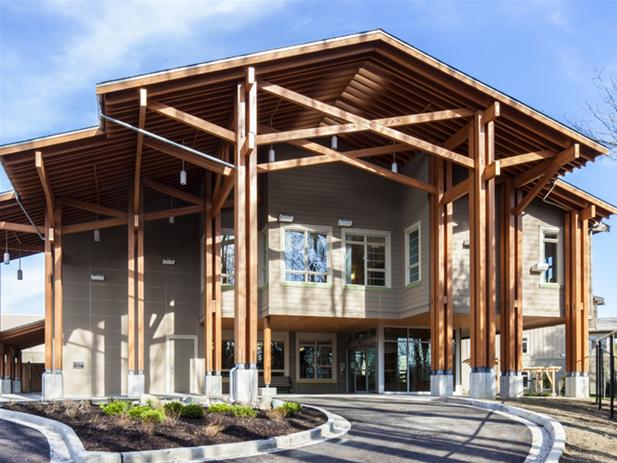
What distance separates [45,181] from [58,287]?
4360 mm

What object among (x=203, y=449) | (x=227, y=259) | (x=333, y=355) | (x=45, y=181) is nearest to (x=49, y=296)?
(x=45, y=181)

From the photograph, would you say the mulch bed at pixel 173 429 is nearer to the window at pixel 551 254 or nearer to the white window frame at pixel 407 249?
the white window frame at pixel 407 249

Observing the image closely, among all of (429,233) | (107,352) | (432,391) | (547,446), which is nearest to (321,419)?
(547,446)

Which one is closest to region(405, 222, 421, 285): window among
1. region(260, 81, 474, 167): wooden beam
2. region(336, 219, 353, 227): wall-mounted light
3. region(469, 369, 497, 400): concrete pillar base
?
region(336, 219, 353, 227): wall-mounted light

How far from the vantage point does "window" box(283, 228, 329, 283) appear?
2303 centimetres

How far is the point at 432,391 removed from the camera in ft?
68.5

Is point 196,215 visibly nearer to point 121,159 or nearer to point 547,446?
point 121,159

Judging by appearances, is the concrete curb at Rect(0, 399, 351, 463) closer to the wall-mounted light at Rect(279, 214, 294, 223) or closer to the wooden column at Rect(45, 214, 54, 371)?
Answer: the wall-mounted light at Rect(279, 214, 294, 223)

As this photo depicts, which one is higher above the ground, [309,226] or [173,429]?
[309,226]

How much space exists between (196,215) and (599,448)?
19510 millimetres

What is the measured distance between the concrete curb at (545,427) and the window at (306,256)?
712cm

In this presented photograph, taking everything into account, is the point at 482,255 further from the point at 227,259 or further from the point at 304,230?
the point at 227,259

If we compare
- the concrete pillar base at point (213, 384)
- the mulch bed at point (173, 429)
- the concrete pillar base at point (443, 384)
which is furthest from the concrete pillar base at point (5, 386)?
the concrete pillar base at point (443, 384)

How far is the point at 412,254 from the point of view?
2356 centimetres
